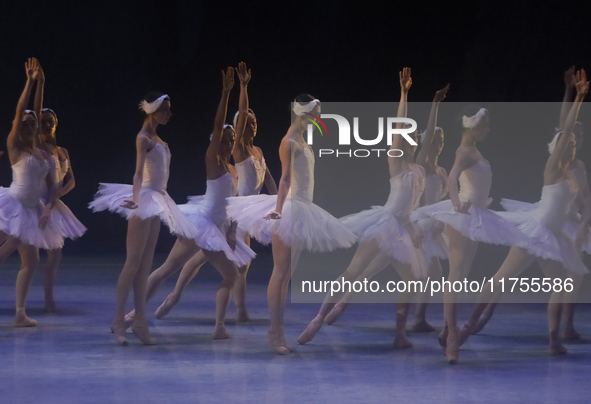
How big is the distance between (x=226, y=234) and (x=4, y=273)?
13.4ft

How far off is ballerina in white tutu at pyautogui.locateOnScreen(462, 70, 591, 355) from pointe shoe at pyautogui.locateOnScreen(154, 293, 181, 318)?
204 centimetres

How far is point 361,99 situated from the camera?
9.28m

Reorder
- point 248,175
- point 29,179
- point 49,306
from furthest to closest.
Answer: point 49,306, point 248,175, point 29,179

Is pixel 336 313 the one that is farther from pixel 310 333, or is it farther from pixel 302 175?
pixel 302 175

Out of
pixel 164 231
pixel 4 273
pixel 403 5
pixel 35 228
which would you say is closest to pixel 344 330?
pixel 35 228

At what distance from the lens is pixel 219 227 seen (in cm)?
459

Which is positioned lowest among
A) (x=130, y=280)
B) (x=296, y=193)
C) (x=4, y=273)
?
(x=4, y=273)

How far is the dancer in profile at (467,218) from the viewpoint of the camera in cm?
381

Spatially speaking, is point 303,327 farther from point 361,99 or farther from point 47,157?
point 361,99

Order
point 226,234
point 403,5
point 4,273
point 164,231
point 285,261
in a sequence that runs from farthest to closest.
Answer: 1. point 164,231
2. point 403,5
3. point 4,273
4. point 226,234
5. point 285,261

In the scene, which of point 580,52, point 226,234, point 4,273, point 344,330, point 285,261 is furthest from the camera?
point 580,52

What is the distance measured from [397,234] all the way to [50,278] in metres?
2.78

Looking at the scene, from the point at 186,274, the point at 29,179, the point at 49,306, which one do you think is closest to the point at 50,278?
the point at 49,306

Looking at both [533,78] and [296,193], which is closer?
[296,193]
